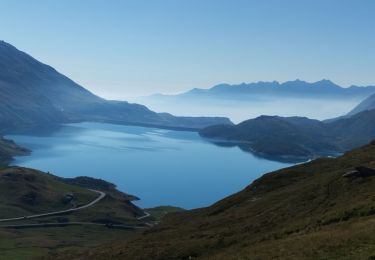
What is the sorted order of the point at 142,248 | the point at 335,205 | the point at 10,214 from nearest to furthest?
1. the point at 335,205
2. the point at 142,248
3. the point at 10,214

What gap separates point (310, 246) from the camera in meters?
40.2

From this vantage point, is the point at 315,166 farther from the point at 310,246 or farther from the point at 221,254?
the point at 310,246

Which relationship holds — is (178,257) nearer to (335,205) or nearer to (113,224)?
(335,205)

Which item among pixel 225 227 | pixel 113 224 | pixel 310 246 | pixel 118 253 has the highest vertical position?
pixel 310 246

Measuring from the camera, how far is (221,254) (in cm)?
5128

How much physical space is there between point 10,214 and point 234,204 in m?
134

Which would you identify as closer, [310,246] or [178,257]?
[310,246]

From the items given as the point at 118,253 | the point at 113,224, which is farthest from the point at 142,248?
the point at 113,224

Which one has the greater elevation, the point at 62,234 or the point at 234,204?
the point at 234,204

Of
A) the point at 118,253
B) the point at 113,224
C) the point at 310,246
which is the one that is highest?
the point at 310,246

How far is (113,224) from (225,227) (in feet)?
444

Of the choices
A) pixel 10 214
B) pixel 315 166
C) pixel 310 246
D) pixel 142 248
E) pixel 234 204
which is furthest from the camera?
pixel 10 214

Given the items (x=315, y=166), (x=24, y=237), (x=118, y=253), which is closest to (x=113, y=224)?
(x=24, y=237)

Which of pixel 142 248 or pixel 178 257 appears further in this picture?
pixel 142 248
